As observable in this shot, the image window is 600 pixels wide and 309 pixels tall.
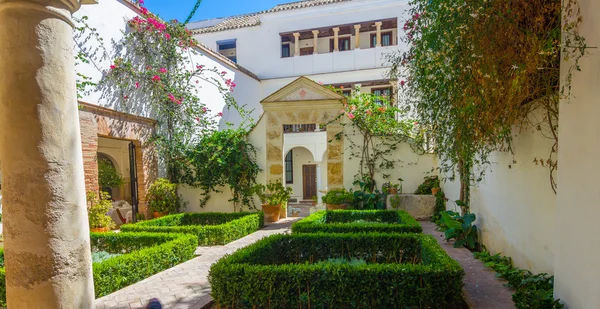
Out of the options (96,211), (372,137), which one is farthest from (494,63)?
(96,211)

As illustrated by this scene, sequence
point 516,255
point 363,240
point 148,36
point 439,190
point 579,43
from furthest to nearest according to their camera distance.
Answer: point 148,36 < point 439,190 < point 363,240 < point 516,255 < point 579,43

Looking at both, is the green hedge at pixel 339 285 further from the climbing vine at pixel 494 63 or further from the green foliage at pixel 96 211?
the green foliage at pixel 96 211

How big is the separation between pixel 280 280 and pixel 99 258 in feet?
12.1

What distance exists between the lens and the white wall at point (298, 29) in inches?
583

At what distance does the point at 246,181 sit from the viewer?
→ 10820 mm

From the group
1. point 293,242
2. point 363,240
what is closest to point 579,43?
point 363,240

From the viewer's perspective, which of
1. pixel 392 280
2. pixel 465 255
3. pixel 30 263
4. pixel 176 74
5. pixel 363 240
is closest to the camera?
pixel 30 263

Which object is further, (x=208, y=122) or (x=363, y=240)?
(x=208, y=122)

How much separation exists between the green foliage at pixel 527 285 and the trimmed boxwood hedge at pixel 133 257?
4.57 meters

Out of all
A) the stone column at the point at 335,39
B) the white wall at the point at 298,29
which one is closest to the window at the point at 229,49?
the white wall at the point at 298,29

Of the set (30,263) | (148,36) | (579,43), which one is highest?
(148,36)

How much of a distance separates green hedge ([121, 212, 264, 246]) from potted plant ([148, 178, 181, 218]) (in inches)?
64.2

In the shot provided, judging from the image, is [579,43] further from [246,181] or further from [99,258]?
[246,181]

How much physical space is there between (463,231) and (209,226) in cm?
491
